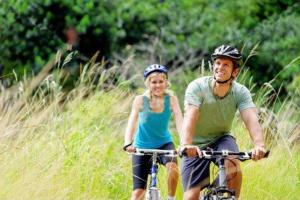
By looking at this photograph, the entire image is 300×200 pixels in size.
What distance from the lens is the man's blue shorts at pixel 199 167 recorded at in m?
8.19

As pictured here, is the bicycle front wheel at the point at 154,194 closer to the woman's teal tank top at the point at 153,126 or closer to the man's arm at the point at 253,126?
the woman's teal tank top at the point at 153,126

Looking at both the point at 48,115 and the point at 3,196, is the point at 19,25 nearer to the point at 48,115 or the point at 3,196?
the point at 48,115

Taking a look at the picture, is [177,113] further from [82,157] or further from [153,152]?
[82,157]

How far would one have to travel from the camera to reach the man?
801cm

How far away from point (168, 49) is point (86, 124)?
11664 millimetres

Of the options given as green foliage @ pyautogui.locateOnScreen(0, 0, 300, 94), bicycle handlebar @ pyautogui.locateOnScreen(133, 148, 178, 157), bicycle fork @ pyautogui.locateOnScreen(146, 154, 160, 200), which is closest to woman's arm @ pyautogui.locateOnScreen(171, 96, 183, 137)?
bicycle fork @ pyautogui.locateOnScreen(146, 154, 160, 200)

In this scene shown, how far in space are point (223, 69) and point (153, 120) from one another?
1.38 metres

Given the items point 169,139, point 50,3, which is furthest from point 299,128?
point 50,3

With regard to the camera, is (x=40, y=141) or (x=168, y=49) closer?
(x=40, y=141)

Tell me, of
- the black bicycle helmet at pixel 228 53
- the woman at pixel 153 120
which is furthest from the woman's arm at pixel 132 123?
the black bicycle helmet at pixel 228 53

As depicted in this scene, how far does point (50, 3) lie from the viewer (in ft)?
63.6

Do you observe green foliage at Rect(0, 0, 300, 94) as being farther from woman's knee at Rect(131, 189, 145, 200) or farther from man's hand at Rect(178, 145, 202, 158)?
man's hand at Rect(178, 145, 202, 158)

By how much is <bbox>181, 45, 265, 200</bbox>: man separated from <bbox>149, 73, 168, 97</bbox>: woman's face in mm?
919

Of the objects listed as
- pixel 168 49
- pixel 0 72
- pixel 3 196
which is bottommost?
pixel 3 196
